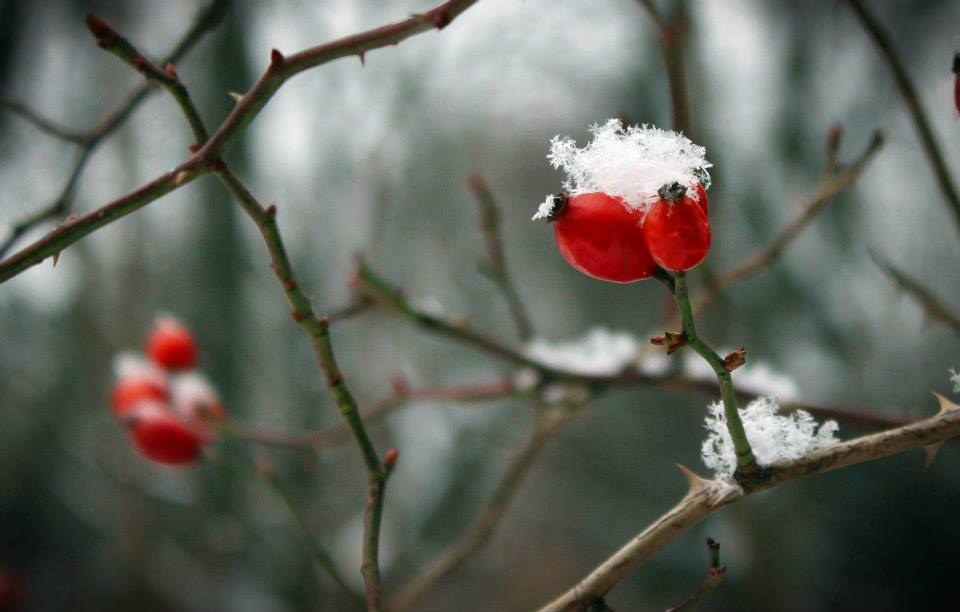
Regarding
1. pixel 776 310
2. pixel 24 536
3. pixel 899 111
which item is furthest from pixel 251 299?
pixel 899 111

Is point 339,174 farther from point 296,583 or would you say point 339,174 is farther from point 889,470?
point 889,470

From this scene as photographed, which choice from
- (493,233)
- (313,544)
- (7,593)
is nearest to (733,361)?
(313,544)

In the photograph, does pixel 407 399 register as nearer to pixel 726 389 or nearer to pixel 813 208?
pixel 813 208

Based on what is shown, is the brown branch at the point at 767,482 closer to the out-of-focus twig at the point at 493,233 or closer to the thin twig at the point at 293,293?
the thin twig at the point at 293,293

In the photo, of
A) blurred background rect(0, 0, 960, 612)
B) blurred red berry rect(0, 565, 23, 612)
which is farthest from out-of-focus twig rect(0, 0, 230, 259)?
blurred red berry rect(0, 565, 23, 612)

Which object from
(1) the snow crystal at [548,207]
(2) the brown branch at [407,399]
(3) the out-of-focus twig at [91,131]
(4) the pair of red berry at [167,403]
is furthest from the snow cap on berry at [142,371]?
(1) the snow crystal at [548,207]

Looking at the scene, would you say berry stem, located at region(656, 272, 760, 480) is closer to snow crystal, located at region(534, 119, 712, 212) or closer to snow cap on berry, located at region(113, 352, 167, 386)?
snow crystal, located at region(534, 119, 712, 212)

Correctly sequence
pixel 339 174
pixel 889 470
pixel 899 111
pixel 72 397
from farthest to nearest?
pixel 72 397
pixel 339 174
pixel 889 470
pixel 899 111
